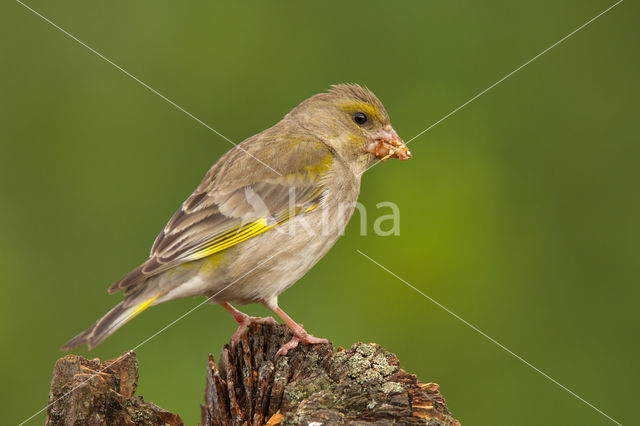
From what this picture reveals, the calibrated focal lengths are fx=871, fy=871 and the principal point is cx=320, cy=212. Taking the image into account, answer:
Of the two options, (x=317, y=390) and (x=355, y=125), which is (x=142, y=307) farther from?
(x=355, y=125)

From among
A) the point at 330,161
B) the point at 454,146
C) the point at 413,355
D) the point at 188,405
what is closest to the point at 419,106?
the point at 454,146

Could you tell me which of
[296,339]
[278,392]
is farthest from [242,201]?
[278,392]

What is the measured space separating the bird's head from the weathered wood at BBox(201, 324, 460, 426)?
2.02 m

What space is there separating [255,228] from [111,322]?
43.3 inches

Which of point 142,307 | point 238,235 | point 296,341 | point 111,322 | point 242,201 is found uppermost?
point 242,201

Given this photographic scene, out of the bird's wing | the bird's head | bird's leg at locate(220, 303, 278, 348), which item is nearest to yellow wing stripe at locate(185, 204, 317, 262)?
the bird's wing

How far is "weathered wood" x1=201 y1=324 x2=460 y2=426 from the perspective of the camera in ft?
11.2

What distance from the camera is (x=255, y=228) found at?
205 inches

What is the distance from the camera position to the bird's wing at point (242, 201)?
196 inches

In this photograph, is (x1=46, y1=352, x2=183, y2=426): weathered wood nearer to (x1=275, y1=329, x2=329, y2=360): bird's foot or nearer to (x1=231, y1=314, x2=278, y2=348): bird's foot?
(x1=275, y1=329, x2=329, y2=360): bird's foot

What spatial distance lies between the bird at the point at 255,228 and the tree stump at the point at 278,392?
420mm

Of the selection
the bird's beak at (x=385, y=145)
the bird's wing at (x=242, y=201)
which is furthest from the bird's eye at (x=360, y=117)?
the bird's wing at (x=242, y=201)

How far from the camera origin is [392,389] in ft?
11.5

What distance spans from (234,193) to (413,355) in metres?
2.07
